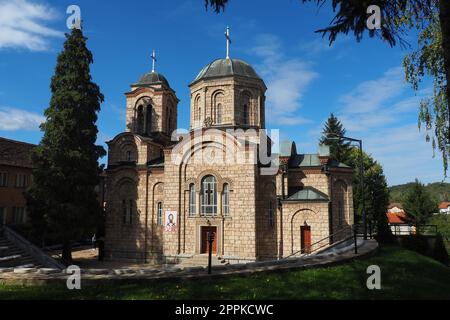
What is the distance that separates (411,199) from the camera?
44844 millimetres

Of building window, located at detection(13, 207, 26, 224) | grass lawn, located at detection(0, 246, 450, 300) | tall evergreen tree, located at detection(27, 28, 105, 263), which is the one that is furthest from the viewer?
building window, located at detection(13, 207, 26, 224)

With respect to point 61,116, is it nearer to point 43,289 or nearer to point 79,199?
point 79,199

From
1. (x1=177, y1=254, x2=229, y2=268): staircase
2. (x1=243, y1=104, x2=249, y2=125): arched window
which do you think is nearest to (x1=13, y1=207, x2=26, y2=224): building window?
(x1=177, y1=254, x2=229, y2=268): staircase

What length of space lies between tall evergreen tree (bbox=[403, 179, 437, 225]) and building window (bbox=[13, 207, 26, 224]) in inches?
1725

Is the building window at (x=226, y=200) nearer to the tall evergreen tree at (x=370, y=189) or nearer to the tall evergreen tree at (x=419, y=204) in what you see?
the tall evergreen tree at (x=370, y=189)

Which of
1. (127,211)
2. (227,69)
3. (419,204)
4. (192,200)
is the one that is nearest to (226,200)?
(192,200)

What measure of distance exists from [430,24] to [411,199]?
122 feet

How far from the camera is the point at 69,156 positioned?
73.3ft

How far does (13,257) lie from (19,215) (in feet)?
34.6

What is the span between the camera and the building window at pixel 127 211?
26750mm

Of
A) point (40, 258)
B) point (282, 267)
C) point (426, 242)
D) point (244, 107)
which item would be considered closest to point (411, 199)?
point (426, 242)

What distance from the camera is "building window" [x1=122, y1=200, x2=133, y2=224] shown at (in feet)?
87.8

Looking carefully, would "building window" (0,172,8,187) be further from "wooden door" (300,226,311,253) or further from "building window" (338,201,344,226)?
"building window" (338,201,344,226)

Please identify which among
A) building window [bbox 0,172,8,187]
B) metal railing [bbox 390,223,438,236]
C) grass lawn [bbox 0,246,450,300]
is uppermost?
building window [bbox 0,172,8,187]
